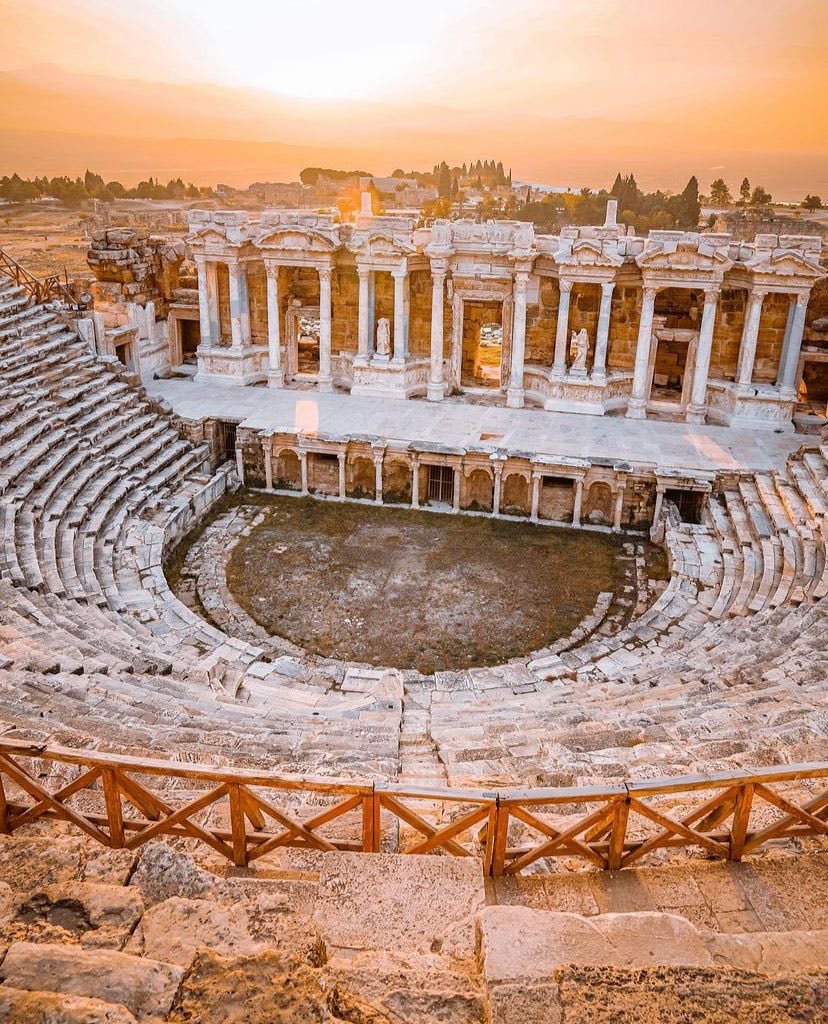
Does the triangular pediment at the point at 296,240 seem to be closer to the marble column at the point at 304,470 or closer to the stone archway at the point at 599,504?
the marble column at the point at 304,470

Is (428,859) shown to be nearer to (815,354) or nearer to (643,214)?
(815,354)

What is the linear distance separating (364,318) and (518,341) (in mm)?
4562

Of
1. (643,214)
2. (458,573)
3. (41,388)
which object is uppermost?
(643,214)

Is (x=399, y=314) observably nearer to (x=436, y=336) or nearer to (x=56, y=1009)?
(x=436, y=336)

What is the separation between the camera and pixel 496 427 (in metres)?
21.7

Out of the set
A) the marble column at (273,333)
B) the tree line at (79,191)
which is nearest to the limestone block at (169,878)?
the marble column at (273,333)

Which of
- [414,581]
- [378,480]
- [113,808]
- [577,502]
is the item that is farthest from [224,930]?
[378,480]

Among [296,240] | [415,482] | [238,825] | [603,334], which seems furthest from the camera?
Answer: [296,240]

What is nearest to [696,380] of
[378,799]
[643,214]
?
[378,799]

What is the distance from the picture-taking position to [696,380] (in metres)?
22.7

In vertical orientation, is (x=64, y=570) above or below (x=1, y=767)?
below

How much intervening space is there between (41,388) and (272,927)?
59.8 ft

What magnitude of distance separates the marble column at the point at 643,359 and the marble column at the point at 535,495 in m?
4.80

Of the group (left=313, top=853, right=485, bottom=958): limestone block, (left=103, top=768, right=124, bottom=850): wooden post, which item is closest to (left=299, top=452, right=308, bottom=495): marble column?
(left=103, top=768, right=124, bottom=850): wooden post
